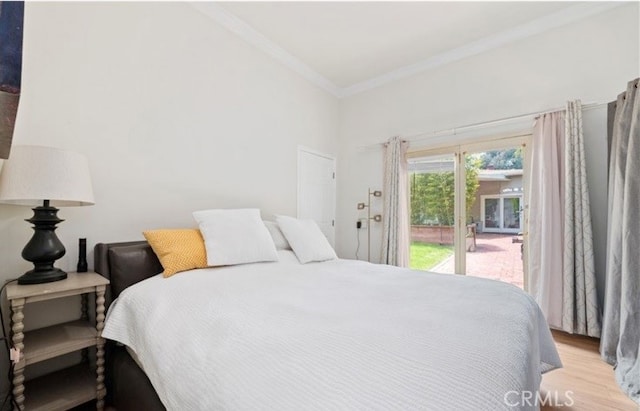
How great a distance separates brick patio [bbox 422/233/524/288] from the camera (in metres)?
2.92

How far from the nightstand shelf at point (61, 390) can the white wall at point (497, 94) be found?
3.00 metres

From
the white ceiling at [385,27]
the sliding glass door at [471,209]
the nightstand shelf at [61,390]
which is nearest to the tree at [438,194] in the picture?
the sliding glass door at [471,209]

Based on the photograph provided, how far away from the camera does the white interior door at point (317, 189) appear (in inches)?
137

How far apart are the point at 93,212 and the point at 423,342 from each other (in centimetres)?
208

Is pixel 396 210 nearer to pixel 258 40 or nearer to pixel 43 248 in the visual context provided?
pixel 258 40

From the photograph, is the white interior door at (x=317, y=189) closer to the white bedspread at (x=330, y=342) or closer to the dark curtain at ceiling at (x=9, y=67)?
the white bedspread at (x=330, y=342)

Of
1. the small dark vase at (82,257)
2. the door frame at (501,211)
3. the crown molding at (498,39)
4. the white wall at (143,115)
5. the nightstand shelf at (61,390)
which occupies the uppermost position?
the crown molding at (498,39)

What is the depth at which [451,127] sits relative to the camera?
313cm

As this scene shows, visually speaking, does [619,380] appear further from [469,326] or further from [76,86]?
[76,86]

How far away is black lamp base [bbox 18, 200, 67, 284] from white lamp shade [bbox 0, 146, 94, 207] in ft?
0.44

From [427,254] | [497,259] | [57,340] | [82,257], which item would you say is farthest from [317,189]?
[57,340]

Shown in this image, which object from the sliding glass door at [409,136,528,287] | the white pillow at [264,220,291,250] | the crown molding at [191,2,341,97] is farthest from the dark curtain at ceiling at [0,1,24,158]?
the sliding glass door at [409,136,528,287]

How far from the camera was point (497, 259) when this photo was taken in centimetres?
304

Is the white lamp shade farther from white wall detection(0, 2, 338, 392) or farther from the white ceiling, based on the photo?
the white ceiling
